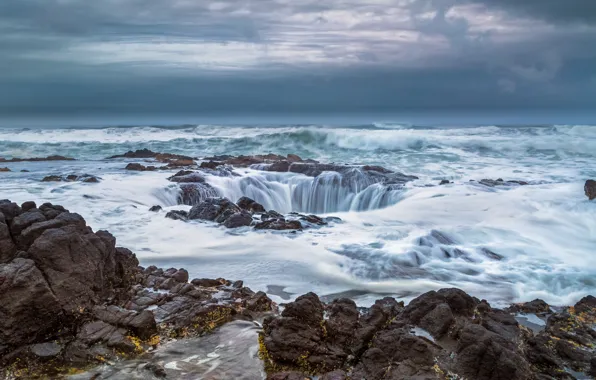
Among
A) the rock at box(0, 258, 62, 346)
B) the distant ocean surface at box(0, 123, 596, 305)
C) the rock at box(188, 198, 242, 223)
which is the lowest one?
the distant ocean surface at box(0, 123, 596, 305)

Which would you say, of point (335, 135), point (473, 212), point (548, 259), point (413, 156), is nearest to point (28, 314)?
point (548, 259)

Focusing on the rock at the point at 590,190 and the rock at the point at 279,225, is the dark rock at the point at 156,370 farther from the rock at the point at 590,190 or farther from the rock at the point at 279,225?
the rock at the point at 590,190

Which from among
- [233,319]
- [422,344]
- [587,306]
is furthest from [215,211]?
[422,344]

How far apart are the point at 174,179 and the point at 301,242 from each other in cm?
895

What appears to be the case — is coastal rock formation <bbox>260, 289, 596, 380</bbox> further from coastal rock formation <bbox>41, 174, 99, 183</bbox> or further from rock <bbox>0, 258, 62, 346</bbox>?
coastal rock formation <bbox>41, 174, 99, 183</bbox>

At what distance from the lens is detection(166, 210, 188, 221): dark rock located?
13.8 m

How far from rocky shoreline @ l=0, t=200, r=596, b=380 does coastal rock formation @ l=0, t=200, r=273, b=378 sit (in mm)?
12

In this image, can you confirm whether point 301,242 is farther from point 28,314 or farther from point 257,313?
point 28,314

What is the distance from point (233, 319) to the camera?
21.0 feet

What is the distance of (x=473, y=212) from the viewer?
50.4 feet

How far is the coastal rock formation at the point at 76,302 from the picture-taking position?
204 inches

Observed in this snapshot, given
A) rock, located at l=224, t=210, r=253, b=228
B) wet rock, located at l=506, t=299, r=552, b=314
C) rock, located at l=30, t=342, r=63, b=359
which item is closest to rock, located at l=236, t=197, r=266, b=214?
rock, located at l=224, t=210, r=253, b=228

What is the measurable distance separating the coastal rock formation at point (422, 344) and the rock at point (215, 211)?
25.4 feet

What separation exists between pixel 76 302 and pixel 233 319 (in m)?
1.89
